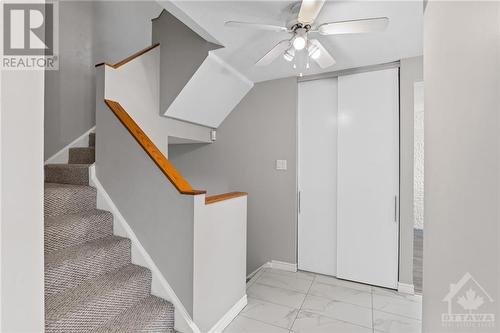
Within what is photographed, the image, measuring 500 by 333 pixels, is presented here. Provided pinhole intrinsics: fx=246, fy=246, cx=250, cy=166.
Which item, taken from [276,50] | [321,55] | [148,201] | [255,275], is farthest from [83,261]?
[321,55]

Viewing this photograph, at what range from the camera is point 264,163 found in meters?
3.19

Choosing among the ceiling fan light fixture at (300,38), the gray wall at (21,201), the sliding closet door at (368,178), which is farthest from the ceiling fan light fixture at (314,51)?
the gray wall at (21,201)

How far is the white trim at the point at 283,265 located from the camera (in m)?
3.00

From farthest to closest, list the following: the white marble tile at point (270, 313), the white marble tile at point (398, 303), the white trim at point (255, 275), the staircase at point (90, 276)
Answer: the white trim at point (255, 275), the white marble tile at point (398, 303), the white marble tile at point (270, 313), the staircase at point (90, 276)

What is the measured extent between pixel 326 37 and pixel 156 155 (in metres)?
1.72

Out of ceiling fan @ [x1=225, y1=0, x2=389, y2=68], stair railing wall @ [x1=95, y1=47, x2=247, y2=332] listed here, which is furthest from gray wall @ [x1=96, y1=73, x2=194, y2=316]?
ceiling fan @ [x1=225, y1=0, x2=389, y2=68]

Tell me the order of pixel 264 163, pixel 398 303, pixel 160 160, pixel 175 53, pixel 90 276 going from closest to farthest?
pixel 90 276 < pixel 160 160 < pixel 398 303 < pixel 175 53 < pixel 264 163

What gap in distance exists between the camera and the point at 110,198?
7.10ft

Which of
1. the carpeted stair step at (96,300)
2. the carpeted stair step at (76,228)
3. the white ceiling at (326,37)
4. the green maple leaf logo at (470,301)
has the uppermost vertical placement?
the white ceiling at (326,37)

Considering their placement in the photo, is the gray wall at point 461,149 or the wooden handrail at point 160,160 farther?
the wooden handrail at point 160,160

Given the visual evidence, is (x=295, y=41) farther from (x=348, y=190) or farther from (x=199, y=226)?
(x=348, y=190)

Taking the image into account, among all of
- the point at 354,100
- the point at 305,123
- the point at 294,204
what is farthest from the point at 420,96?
the point at 294,204

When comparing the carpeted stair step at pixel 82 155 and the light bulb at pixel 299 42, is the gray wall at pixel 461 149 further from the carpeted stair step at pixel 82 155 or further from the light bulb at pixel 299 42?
the carpeted stair step at pixel 82 155

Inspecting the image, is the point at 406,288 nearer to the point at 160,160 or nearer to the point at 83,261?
the point at 160,160
